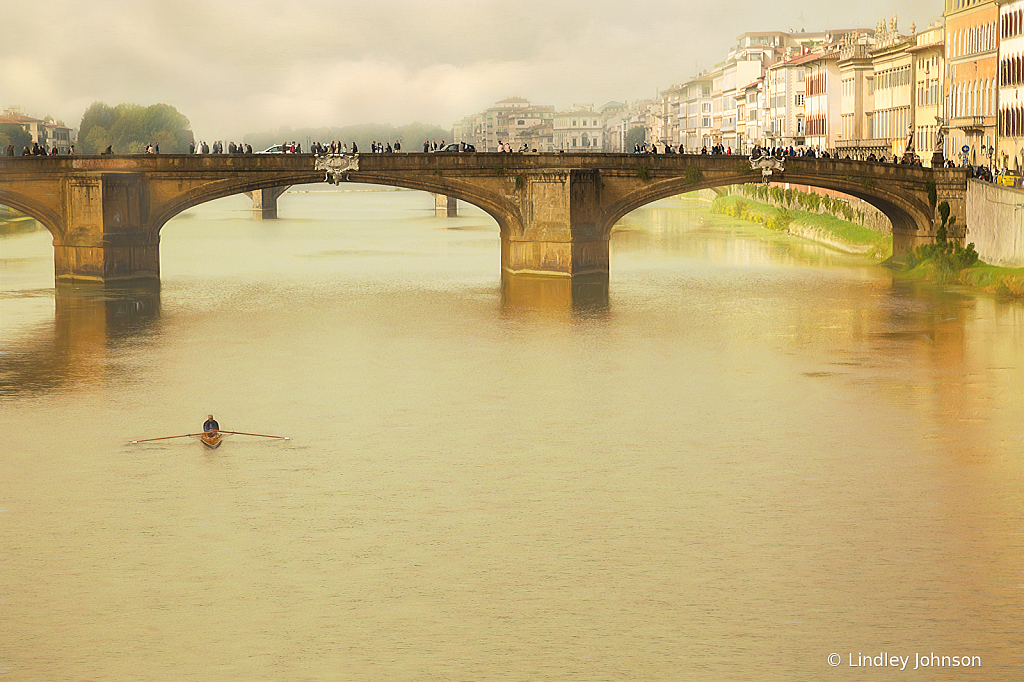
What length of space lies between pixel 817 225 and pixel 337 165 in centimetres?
3379

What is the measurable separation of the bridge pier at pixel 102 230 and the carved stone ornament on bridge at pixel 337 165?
692 cm

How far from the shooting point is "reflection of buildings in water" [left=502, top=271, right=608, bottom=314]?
1967 inches

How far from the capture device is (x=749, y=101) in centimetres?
12350

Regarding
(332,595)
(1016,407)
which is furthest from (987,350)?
(332,595)

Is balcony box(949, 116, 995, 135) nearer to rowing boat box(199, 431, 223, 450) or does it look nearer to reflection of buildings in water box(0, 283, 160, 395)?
reflection of buildings in water box(0, 283, 160, 395)

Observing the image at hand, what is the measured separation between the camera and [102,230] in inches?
2131

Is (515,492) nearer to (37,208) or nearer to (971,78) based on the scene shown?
(37,208)

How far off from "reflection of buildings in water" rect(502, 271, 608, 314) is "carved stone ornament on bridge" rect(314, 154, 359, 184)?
745cm

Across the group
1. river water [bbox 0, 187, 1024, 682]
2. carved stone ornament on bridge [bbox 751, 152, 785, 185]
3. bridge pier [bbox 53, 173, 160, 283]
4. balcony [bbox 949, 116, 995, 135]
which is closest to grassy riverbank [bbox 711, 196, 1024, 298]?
river water [bbox 0, 187, 1024, 682]

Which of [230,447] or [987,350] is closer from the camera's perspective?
[230,447]

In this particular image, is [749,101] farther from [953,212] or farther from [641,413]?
[641,413]

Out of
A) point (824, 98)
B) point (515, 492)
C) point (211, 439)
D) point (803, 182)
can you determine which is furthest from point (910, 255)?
point (824, 98)

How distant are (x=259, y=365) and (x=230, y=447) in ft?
32.8

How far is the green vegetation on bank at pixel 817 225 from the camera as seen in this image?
6738 centimetres
